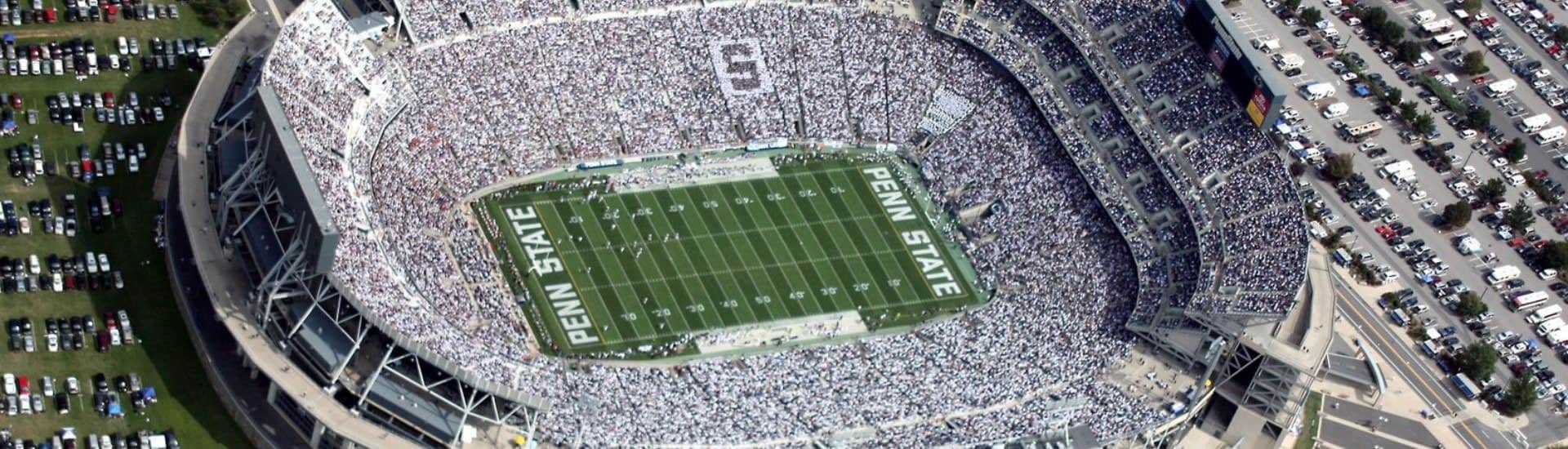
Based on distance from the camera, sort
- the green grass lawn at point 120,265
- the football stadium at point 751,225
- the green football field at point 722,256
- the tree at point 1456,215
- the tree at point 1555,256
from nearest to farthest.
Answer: the green grass lawn at point 120,265 → the football stadium at point 751,225 → the green football field at point 722,256 → the tree at point 1555,256 → the tree at point 1456,215

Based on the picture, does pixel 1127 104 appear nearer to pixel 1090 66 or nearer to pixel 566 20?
pixel 1090 66

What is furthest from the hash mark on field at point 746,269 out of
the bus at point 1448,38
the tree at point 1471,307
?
the bus at point 1448,38

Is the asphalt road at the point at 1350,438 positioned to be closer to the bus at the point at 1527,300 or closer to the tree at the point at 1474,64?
the bus at the point at 1527,300

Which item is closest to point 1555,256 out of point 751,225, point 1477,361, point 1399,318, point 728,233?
point 1399,318

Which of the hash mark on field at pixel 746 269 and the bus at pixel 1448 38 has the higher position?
the hash mark on field at pixel 746 269

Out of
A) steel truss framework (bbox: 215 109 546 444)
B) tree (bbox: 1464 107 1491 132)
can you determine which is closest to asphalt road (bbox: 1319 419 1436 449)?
tree (bbox: 1464 107 1491 132)
